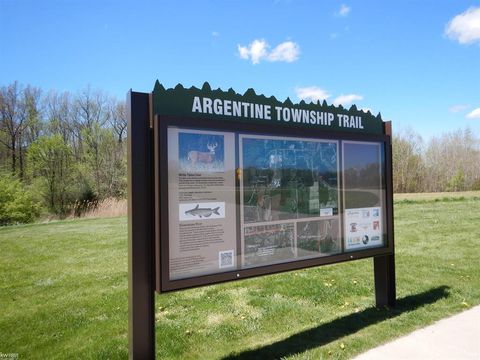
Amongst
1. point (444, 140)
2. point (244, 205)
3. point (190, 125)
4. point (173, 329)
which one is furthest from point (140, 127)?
point (444, 140)

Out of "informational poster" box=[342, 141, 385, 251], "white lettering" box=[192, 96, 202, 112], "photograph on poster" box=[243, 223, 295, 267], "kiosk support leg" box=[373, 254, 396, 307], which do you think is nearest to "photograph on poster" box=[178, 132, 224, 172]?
"white lettering" box=[192, 96, 202, 112]

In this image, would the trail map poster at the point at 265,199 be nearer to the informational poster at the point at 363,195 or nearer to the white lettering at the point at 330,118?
the informational poster at the point at 363,195

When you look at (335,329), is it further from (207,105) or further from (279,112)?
(207,105)

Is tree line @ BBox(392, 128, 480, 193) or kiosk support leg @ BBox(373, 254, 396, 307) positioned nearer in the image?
kiosk support leg @ BBox(373, 254, 396, 307)

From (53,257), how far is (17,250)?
1850mm

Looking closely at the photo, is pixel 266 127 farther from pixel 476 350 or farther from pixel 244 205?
pixel 476 350

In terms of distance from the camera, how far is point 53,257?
9133mm

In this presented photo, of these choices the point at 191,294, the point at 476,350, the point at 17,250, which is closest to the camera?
the point at 476,350

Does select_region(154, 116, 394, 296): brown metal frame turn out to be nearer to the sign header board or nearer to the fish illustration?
the sign header board

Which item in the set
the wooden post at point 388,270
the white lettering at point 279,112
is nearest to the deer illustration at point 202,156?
the white lettering at point 279,112

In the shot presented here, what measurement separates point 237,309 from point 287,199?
1.95 meters

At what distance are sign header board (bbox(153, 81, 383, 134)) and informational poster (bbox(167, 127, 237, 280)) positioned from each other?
0.73 feet

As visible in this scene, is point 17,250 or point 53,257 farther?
point 17,250

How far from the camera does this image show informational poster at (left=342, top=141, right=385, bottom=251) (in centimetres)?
472
